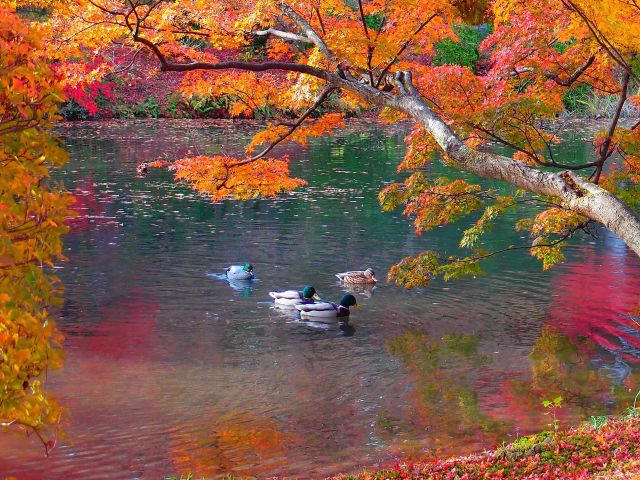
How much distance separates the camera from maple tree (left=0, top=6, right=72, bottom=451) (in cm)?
326

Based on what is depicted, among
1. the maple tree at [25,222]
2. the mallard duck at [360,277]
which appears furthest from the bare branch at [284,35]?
the mallard duck at [360,277]

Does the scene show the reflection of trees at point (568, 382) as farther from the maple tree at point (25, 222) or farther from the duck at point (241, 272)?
the maple tree at point (25, 222)

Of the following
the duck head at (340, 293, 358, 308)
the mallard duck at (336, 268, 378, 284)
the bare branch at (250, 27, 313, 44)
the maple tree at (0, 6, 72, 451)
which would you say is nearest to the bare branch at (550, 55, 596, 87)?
the bare branch at (250, 27, 313, 44)

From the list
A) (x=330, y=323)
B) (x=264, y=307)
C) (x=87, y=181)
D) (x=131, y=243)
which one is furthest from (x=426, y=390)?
(x=87, y=181)

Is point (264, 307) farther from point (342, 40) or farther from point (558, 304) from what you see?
point (342, 40)

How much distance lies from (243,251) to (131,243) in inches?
88.7

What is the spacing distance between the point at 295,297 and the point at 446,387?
3611 millimetres

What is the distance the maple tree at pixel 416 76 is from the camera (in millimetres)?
7828

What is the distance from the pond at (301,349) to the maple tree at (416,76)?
1.53 metres

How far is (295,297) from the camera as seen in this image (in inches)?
502

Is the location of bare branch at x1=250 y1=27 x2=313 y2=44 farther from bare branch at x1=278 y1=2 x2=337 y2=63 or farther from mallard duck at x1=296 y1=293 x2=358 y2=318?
mallard duck at x1=296 y1=293 x2=358 y2=318

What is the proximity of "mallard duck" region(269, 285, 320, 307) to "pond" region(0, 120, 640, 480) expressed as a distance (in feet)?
0.86

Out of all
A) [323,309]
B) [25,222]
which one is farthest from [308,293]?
[25,222]

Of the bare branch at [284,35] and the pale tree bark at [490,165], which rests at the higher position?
the bare branch at [284,35]
